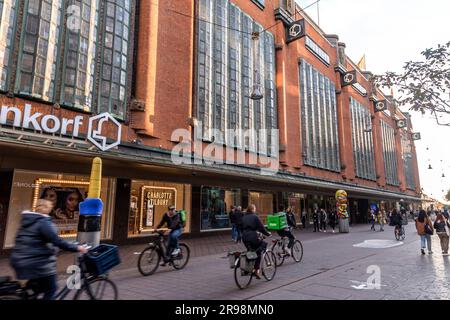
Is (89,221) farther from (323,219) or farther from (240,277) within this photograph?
(323,219)

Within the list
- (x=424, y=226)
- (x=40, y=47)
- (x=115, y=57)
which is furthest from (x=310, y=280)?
(x=115, y=57)

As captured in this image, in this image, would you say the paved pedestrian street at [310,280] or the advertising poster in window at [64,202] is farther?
the advertising poster in window at [64,202]

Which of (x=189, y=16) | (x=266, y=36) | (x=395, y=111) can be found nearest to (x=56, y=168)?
(x=189, y=16)

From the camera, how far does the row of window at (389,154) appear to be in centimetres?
5182

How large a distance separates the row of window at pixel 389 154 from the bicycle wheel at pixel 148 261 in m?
50.5

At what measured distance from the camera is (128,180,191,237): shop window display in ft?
49.8

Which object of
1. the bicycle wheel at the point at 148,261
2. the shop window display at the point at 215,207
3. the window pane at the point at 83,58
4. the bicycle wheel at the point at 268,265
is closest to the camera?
the bicycle wheel at the point at 268,265

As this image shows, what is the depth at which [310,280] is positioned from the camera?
745 centimetres

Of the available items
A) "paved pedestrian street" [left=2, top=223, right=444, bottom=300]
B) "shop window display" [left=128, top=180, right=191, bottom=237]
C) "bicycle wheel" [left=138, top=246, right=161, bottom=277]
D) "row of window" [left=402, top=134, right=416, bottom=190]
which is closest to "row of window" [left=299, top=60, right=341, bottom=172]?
"shop window display" [left=128, top=180, right=191, bottom=237]

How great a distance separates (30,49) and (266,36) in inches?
749

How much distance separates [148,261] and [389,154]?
179ft

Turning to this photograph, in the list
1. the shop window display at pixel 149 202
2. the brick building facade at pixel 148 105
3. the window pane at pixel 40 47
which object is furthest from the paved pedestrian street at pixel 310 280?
the window pane at pixel 40 47

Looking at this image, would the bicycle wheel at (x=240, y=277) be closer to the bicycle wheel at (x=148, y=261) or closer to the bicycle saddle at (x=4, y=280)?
the bicycle wheel at (x=148, y=261)
